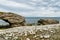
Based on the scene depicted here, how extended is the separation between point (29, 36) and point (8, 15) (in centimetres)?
2447

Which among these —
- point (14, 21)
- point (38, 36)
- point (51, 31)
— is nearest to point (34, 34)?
point (38, 36)

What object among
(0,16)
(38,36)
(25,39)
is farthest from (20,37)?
(0,16)

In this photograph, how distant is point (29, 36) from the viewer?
10.2 m

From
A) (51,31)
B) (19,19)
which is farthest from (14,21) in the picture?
(51,31)

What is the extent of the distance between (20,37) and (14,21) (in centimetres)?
2392

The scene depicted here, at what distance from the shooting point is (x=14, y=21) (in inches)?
1331

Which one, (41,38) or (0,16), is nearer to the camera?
(41,38)

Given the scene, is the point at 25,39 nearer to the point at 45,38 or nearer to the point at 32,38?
the point at 32,38

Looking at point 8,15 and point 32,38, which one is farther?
point 8,15

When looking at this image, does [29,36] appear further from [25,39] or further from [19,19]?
[19,19]

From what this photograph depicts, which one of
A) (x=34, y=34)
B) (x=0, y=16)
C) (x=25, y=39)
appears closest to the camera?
(x=25, y=39)

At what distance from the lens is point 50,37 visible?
32.8 ft

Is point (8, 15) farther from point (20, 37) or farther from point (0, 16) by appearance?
point (20, 37)

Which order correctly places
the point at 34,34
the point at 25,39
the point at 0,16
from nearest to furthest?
the point at 25,39
the point at 34,34
the point at 0,16
